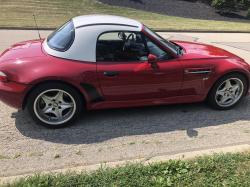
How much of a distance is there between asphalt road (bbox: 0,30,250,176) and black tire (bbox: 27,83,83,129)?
0.47ft

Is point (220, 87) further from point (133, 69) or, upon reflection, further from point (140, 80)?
point (133, 69)

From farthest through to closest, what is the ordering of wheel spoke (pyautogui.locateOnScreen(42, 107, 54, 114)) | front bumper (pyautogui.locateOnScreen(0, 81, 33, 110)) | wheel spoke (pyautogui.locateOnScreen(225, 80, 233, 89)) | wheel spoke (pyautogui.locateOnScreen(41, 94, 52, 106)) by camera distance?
wheel spoke (pyautogui.locateOnScreen(225, 80, 233, 89)) → wheel spoke (pyautogui.locateOnScreen(42, 107, 54, 114)) → wheel spoke (pyautogui.locateOnScreen(41, 94, 52, 106)) → front bumper (pyautogui.locateOnScreen(0, 81, 33, 110))

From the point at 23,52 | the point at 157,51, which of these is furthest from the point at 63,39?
the point at 157,51

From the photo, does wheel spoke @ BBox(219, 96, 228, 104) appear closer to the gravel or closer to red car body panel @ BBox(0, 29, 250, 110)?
red car body panel @ BBox(0, 29, 250, 110)

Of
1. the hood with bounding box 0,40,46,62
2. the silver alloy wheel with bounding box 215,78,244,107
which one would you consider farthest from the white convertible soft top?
the silver alloy wheel with bounding box 215,78,244,107

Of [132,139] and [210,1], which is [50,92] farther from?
[210,1]

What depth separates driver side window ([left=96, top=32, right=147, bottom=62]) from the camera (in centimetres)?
310

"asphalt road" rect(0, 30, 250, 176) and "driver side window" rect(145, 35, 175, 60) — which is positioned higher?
"driver side window" rect(145, 35, 175, 60)

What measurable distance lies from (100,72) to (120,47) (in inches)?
20.9

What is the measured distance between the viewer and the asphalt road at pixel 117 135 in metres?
2.65

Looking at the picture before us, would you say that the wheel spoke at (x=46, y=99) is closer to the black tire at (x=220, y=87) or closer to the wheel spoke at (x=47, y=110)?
the wheel spoke at (x=47, y=110)

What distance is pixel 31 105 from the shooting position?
9.75ft

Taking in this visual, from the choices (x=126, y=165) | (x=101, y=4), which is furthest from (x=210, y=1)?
(x=126, y=165)

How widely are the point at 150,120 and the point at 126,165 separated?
124cm
